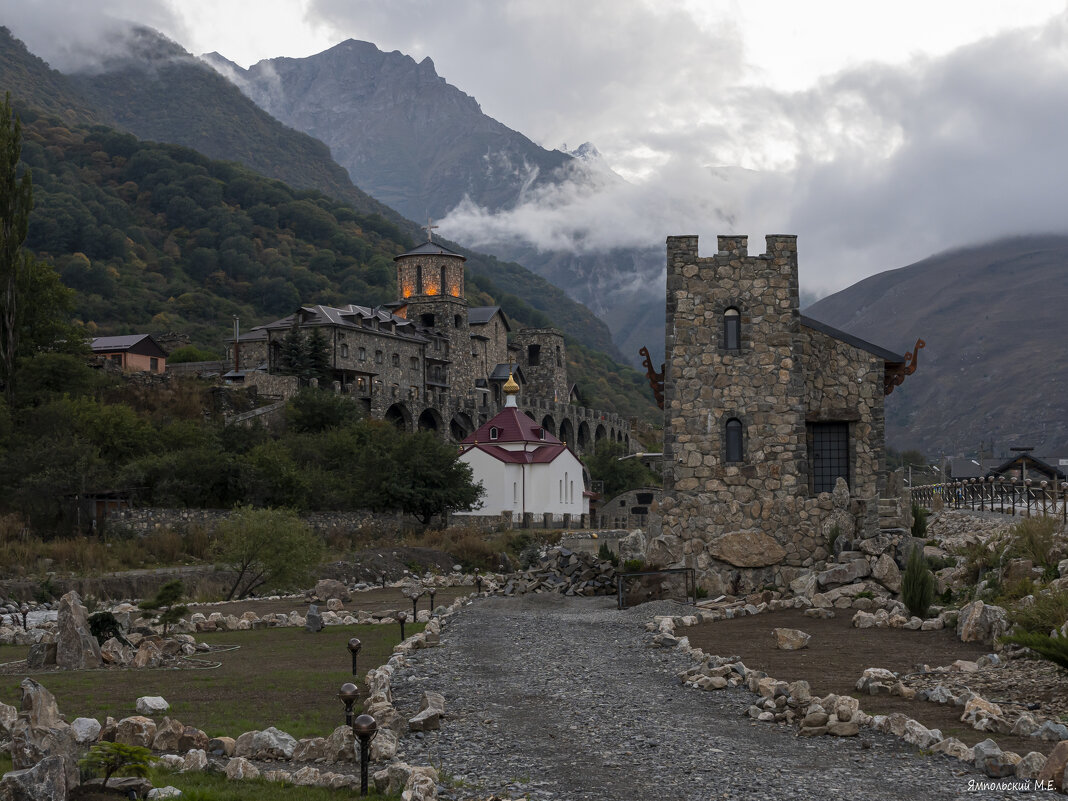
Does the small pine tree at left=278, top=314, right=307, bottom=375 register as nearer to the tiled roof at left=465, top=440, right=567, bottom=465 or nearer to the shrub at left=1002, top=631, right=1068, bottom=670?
the tiled roof at left=465, top=440, right=567, bottom=465

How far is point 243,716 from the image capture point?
1312cm

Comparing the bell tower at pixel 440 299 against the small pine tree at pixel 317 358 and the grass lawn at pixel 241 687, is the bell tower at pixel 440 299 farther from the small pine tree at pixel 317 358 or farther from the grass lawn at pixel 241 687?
the grass lawn at pixel 241 687

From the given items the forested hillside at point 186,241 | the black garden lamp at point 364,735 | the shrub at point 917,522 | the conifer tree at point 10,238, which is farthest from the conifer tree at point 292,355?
the black garden lamp at point 364,735

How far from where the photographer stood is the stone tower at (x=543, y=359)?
11656cm

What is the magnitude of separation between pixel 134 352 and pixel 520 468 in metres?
25.5

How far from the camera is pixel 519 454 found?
6769cm

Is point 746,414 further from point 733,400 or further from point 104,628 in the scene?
point 104,628

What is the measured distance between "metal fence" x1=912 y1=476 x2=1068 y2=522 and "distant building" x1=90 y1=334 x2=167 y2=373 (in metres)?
45.5

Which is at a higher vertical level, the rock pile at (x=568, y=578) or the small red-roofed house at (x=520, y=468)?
the small red-roofed house at (x=520, y=468)

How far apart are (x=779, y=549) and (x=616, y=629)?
5901mm

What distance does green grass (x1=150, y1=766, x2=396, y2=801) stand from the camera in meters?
9.39

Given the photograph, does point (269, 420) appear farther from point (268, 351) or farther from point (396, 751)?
point (396, 751)

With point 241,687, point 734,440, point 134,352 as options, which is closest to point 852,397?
point 734,440

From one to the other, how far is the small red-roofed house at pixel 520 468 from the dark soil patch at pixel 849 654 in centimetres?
4419
